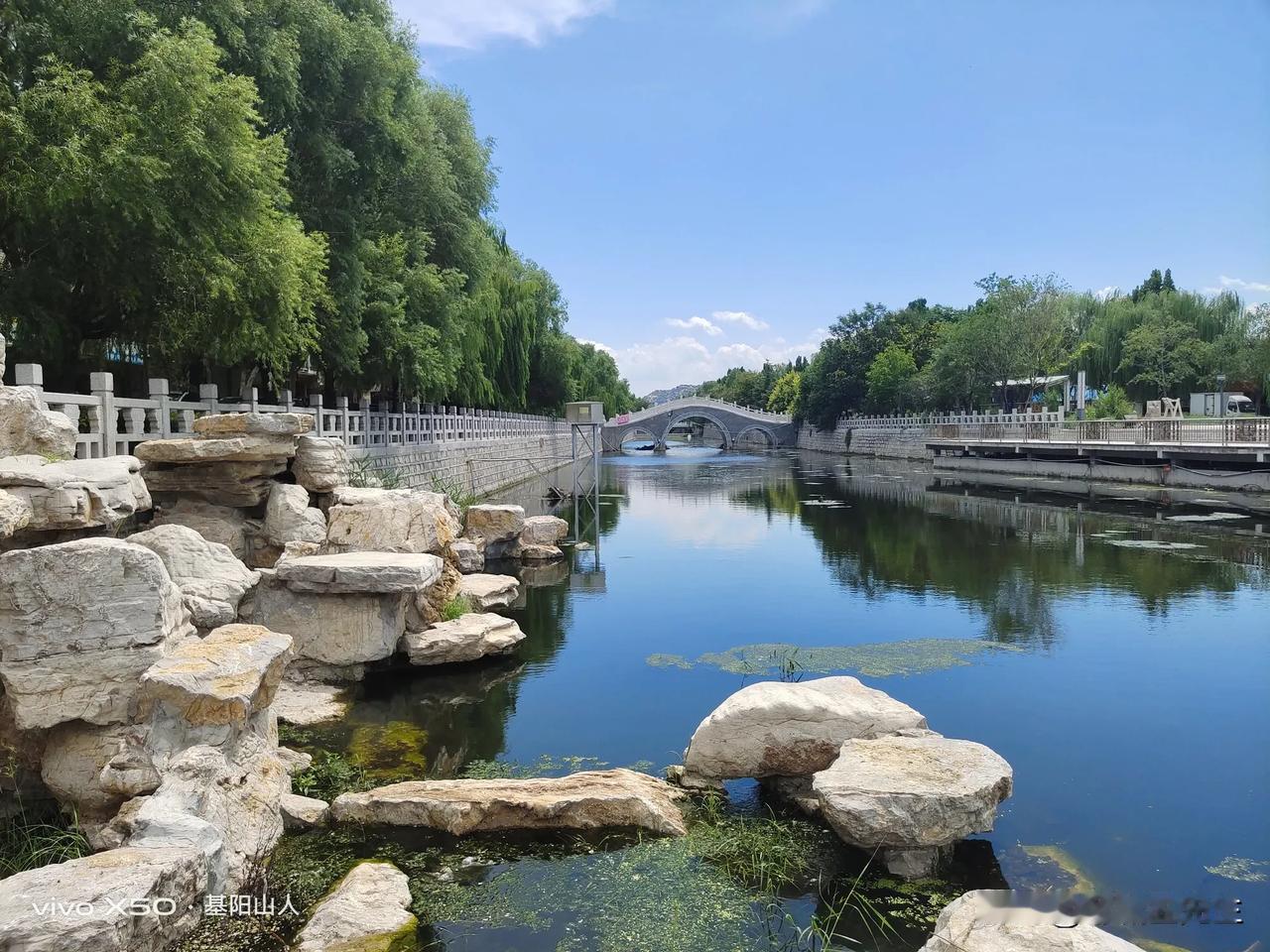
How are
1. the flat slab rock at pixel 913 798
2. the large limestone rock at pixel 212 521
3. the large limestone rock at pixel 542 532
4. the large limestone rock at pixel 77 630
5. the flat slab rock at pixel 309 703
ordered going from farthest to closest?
1. the large limestone rock at pixel 542 532
2. the large limestone rock at pixel 212 521
3. the flat slab rock at pixel 309 703
4. the large limestone rock at pixel 77 630
5. the flat slab rock at pixel 913 798

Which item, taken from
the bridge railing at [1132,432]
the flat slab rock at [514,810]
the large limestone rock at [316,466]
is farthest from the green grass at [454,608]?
the bridge railing at [1132,432]

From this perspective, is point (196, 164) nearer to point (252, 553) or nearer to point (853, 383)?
point (252, 553)

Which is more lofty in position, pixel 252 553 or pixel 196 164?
pixel 196 164

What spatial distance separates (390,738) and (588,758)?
4.90ft

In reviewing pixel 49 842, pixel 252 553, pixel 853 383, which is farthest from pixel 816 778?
pixel 853 383

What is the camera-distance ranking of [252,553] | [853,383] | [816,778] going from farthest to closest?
[853,383] < [252,553] < [816,778]

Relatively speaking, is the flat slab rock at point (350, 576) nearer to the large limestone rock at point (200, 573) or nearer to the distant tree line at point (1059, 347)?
the large limestone rock at point (200, 573)

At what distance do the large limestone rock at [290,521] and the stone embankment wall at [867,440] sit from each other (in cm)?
3331

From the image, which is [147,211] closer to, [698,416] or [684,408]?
[684,408]

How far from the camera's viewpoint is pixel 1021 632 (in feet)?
30.6

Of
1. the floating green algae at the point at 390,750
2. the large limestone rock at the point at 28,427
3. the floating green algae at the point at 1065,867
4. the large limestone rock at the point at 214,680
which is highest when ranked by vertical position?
the large limestone rock at the point at 28,427

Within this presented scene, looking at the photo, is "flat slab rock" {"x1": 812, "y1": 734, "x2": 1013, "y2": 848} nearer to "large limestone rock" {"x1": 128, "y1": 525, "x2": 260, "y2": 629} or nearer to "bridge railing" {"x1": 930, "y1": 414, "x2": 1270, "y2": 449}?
"large limestone rock" {"x1": 128, "y1": 525, "x2": 260, "y2": 629}

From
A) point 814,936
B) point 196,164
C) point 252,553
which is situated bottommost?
point 814,936

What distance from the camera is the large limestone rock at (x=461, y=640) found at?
7918 mm
